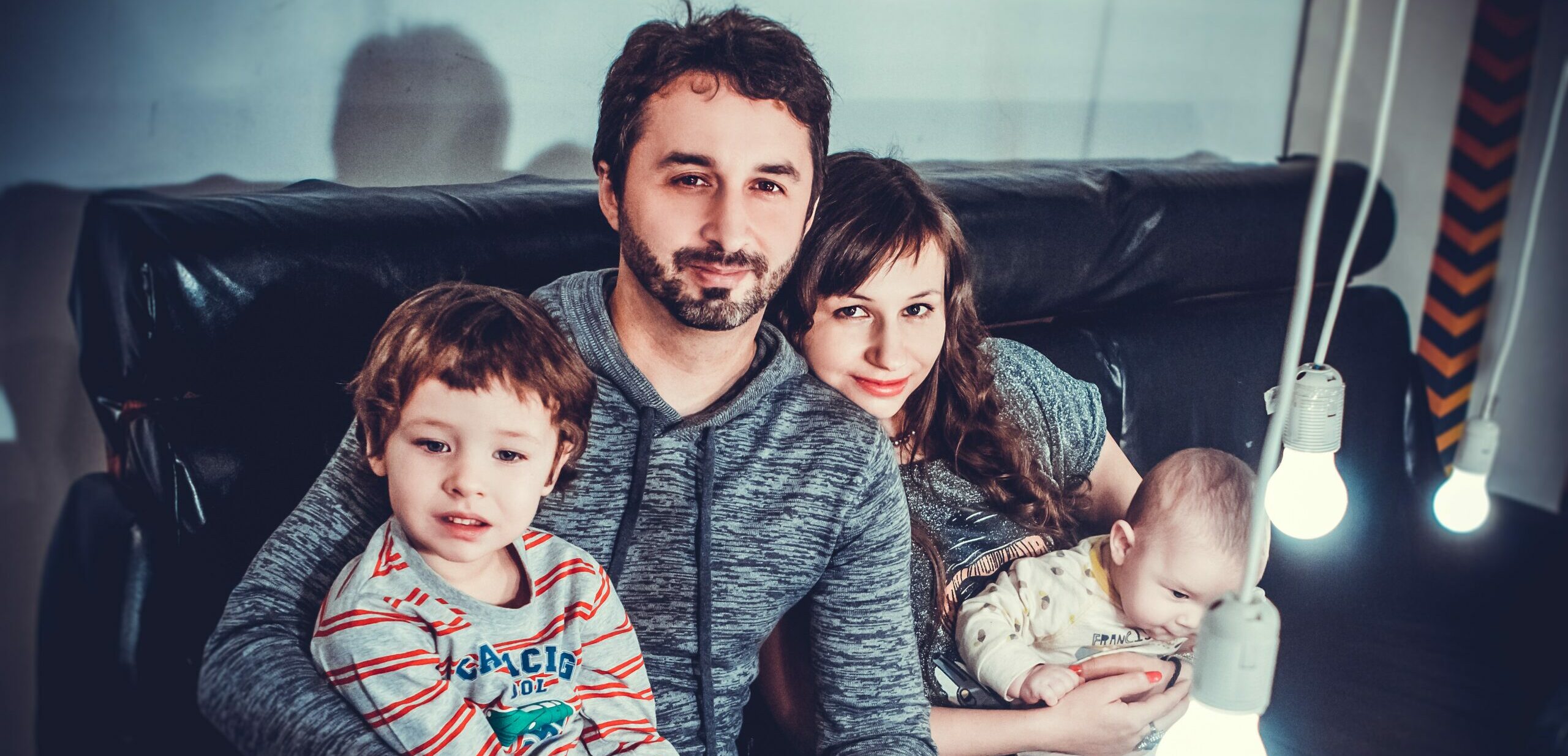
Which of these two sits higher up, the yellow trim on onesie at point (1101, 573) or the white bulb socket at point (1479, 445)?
the white bulb socket at point (1479, 445)

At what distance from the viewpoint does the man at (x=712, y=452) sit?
2.97ft

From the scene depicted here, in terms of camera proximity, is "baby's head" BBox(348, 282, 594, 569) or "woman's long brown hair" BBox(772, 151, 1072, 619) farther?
"woman's long brown hair" BBox(772, 151, 1072, 619)

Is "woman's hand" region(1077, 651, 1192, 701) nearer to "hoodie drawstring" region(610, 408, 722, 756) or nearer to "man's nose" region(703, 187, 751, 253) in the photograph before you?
"hoodie drawstring" region(610, 408, 722, 756)

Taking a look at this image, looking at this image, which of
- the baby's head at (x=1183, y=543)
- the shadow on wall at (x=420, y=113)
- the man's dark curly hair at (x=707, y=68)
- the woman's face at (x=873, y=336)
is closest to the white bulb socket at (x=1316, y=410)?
the baby's head at (x=1183, y=543)

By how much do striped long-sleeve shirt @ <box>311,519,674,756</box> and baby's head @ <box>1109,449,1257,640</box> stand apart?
58 cm

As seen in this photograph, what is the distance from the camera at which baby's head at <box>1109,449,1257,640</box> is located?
1158 mm

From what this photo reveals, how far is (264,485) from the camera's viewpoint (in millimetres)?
934

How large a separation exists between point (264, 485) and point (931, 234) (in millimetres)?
666

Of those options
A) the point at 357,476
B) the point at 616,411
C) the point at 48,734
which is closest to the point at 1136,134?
the point at 616,411

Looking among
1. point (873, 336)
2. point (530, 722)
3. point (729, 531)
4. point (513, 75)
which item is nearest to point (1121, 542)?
point (873, 336)

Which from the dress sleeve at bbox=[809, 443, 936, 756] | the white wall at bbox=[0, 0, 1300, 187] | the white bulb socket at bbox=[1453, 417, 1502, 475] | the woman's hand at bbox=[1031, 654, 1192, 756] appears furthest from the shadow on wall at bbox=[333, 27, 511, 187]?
the white bulb socket at bbox=[1453, 417, 1502, 475]

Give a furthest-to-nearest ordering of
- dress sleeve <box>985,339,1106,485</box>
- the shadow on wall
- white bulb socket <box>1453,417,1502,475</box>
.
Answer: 1. white bulb socket <box>1453,417,1502,475</box>
2. dress sleeve <box>985,339,1106,485</box>
3. the shadow on wall

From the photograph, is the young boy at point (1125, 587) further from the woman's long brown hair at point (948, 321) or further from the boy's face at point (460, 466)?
the boy's face at point (460, 466)

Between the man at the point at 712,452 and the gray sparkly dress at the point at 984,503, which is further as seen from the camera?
the gray sparkly dress at the point at 984,503
